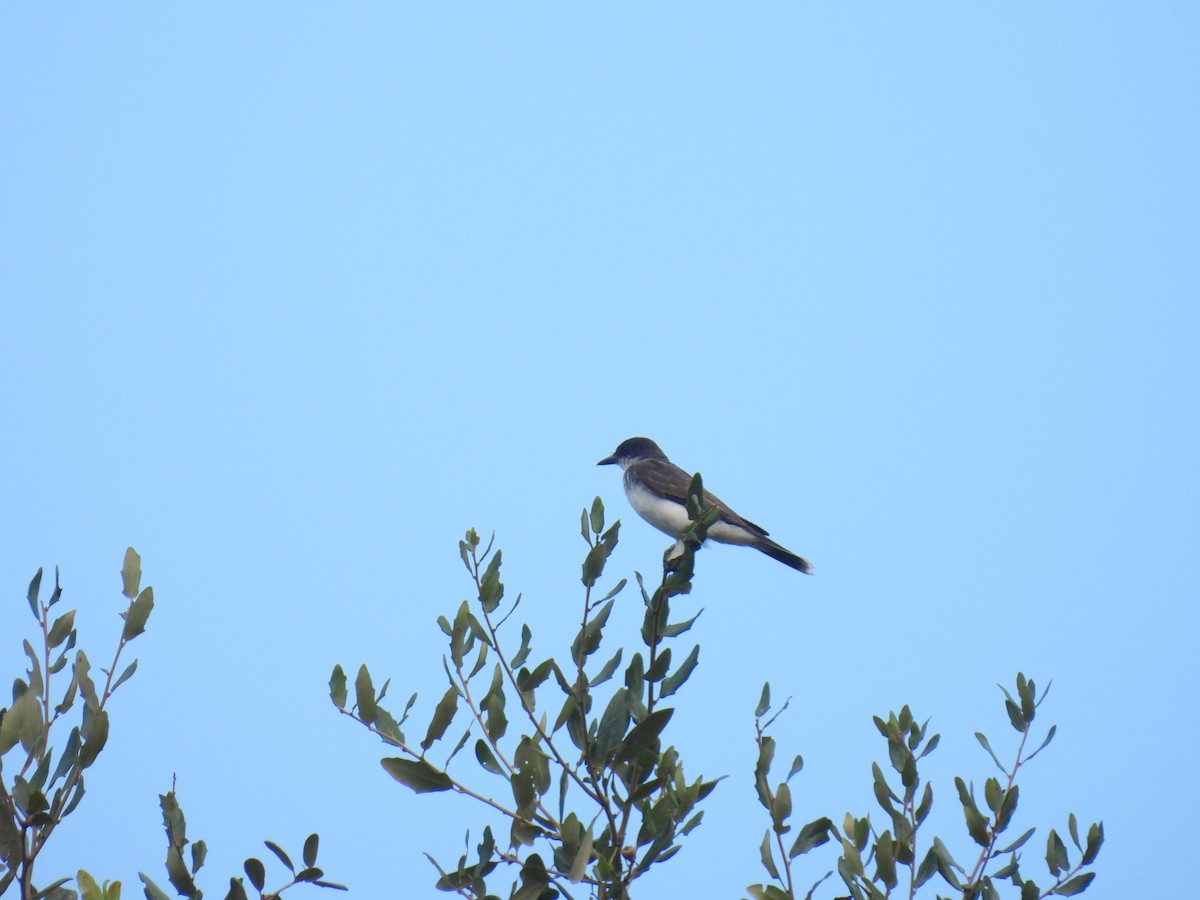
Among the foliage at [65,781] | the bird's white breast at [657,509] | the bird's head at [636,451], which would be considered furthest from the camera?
the bird's head at [636,451]

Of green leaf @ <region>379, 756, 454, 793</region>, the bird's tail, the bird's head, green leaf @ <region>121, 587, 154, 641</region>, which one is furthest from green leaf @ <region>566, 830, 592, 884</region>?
the bird's head

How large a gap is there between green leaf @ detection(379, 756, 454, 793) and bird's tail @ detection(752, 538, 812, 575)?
213 inches

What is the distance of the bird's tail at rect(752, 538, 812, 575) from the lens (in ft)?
28.2

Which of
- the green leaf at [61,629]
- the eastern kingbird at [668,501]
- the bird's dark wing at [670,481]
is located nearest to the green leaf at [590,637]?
the green leaf at [61,629]

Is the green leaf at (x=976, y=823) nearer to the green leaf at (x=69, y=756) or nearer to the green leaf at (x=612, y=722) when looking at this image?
the green leaf at (x=612, y=722)

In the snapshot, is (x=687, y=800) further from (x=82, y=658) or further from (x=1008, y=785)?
(x=82, y=658)

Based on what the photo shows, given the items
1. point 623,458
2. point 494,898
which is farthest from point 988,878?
point 623,458

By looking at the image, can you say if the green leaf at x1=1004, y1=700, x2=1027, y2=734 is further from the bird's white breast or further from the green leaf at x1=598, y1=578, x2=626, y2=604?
the bird's white breast

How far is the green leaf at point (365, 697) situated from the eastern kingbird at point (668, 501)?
4741mm

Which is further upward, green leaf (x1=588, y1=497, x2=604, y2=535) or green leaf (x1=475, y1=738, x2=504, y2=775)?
green leaf (x1=588, y1=497, x2=604, y2=535)

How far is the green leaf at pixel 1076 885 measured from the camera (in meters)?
3.91

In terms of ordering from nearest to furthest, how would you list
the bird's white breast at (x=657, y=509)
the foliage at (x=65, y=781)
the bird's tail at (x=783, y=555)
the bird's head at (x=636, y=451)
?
the foliage at (x=65, y=781), the bird's tail at (x=783, y=555), the bird's white breast at (x=657, y=509), the bird's head at (x=636, y=451)

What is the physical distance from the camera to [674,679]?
3.70 metres

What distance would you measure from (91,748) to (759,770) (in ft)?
6.39
